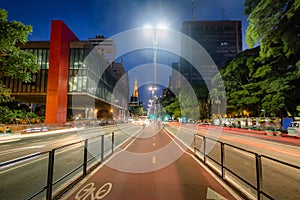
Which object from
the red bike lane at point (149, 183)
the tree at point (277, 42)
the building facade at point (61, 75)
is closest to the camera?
the red bike lane at point (149, 183)

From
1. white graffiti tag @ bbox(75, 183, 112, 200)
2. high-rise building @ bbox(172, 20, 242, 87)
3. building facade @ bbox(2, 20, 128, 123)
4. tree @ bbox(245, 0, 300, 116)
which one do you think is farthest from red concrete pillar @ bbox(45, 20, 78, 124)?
high-rise building @ bbox(172, 20, 242, 87)

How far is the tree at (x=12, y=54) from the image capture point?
484 centimetres

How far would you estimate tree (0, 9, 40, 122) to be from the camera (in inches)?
191

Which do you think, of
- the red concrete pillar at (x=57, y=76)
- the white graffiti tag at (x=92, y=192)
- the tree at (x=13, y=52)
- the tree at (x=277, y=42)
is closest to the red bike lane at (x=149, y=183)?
the white graffiti tag at (x=92, y=192)

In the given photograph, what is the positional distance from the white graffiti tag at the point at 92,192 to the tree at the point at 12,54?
283cm

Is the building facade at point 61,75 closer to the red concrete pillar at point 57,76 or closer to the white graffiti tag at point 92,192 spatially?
the red concrete pillar at point 57,76

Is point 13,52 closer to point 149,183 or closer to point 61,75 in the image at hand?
point 149,183

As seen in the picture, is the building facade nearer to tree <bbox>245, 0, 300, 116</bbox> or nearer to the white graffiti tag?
tree <bbox>245, 0, 300, 116</bbox>

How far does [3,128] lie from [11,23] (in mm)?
24238

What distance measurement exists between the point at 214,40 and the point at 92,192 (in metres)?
132

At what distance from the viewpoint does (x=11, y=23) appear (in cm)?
497

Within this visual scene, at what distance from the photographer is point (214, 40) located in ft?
405

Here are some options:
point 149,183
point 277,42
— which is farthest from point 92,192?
point 277,42

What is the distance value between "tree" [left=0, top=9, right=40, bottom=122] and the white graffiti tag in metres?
2.83
